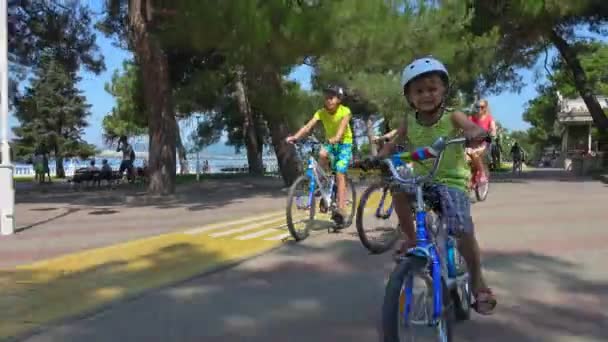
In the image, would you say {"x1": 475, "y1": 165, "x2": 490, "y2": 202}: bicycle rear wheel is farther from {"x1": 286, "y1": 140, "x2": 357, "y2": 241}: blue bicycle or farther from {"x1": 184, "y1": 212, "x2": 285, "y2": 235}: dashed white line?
{"x1": 286, "y1": 140, "x2": 357, "y2": 241}: blue bicycle

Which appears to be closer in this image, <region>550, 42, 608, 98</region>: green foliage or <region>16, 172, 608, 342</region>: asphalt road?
<region>16, 172, 608, 342</region>: asphalt road

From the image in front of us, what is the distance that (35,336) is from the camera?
4.47 meters

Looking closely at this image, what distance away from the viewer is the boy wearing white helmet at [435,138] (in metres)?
3.95

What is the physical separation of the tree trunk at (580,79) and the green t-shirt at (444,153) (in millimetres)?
21595

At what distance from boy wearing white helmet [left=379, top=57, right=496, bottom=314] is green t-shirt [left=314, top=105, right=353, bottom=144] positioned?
3698 millimetres

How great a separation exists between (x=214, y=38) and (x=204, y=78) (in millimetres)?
6090

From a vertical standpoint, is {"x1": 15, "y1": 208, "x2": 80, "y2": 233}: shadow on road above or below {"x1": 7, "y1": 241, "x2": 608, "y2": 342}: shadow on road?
above

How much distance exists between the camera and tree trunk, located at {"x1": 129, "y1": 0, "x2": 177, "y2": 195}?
15703 mm

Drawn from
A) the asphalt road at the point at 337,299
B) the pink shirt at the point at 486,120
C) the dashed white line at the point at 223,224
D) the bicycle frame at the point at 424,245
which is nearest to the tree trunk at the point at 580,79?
the pink shirt at the point at 486,120

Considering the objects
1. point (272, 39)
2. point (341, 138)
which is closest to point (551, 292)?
point (341, 138)

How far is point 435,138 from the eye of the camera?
13.4 feet

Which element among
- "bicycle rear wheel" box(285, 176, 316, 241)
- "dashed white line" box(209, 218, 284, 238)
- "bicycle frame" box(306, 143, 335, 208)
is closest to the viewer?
"bicycle rear wheel" box(285, 176, 316, 241)

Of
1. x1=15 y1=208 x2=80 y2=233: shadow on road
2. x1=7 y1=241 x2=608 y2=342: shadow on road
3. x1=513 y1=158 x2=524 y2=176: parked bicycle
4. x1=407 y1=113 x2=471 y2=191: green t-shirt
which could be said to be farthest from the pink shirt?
x1=513 y1=158 x2=524 y2=176: parked bicycle

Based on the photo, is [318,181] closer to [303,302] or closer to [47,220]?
[303,302]
